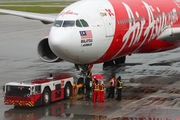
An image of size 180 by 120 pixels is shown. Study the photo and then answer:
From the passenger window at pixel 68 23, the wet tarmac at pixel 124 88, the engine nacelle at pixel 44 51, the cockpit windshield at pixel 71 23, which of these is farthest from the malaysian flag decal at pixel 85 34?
the engine nacelle at pixel 44 51

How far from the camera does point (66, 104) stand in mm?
21344

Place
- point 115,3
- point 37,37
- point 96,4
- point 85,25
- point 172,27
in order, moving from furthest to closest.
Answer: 1. point 37,37
2. point 172,27
3. point 115,3
4. point 96,4
5. point 85,25

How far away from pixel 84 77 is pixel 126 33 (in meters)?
2.91

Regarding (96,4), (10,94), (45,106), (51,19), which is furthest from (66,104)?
(51,19)

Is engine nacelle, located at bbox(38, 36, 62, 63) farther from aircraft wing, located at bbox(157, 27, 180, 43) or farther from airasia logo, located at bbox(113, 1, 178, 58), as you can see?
aircraft wing, located at bbox(157, 27, 180, 43)

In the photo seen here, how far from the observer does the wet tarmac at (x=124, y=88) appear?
63.5 feet

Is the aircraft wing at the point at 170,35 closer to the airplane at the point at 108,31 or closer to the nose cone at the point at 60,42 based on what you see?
the airplane at the point at 108,31

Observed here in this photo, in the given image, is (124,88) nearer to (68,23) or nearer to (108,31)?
(108,31)

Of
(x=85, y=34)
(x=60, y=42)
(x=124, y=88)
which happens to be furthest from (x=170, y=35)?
(x=60, y=42)

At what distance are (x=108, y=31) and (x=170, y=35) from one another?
674 cm

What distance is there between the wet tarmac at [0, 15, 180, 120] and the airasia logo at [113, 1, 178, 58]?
220 centimetres

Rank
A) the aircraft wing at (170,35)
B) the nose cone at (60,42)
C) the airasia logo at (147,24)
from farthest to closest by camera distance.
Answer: the aircraft wing at (170,35) → the airasia logo at (147,24) → the nose cone at (60,42)

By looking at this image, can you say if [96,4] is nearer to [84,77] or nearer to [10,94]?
[84,77]

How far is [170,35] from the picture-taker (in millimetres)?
28953
